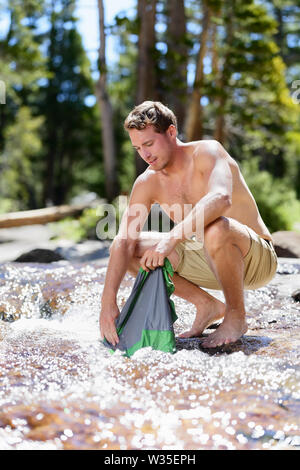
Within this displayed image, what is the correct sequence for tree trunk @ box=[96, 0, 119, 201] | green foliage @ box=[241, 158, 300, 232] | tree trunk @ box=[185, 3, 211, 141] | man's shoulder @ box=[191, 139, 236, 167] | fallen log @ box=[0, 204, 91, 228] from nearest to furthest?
man's shoulder @ box=[191, 139, 236, 167], green foliage @ box=[241, 158, 300, 232], fallen log @ box=[0, 204, 91, 228], tree trunk @ box=[185, 3, 211, 141], tree trunk @ box=[96, 0, 119, 201]

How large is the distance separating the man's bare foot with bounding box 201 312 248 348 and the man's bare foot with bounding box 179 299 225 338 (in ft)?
0.85

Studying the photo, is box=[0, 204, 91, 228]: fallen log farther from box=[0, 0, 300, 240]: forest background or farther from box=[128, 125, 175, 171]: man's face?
box=[128, 125, 175, 171]: man's face

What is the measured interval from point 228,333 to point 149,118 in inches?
46.8

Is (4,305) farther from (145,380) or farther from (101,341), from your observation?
(145,380)

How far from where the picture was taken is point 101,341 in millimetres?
3172

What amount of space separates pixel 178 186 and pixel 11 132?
17644 millimetres

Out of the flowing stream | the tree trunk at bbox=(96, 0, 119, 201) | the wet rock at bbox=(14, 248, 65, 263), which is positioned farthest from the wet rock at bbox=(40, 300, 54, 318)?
the tree trunk at bbox=(96, 0, 119, 201)

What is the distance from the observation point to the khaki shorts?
3.30 meters

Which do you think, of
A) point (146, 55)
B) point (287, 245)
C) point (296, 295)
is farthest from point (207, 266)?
point (146, 55)

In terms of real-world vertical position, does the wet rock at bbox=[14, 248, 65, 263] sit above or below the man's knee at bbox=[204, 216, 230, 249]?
below

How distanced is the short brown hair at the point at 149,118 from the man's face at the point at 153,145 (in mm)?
24

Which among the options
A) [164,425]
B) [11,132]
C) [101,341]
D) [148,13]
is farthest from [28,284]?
[11,132]

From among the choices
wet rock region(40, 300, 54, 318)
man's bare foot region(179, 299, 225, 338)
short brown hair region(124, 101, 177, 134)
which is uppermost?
short brown hair region(124, 101, 177, 134)

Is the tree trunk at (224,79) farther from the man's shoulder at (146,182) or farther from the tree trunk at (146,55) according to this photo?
the man's shoulder at (146,182)
